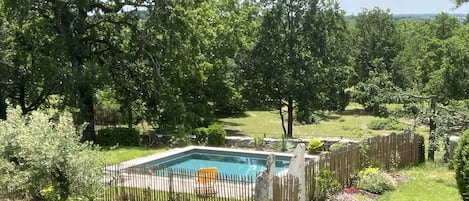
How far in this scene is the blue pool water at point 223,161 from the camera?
69.5ft

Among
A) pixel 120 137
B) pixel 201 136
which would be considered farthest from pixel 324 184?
pixel 120 137

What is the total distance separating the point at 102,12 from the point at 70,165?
54.0 ft

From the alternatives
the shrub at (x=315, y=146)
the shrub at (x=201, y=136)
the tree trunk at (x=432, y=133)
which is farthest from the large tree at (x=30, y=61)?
the tree trunk at (x=432, y=133)

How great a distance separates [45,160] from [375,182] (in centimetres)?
929

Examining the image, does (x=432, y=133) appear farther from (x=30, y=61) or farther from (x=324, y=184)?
(x=30, y=61)

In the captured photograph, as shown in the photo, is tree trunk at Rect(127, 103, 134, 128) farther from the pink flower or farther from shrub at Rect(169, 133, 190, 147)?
the pink flower

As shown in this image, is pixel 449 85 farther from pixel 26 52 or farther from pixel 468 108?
pixel 26 52

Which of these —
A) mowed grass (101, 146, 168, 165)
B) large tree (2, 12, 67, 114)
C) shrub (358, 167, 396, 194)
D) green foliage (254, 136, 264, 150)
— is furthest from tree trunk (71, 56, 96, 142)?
shrub (358, 167, 396, 194)

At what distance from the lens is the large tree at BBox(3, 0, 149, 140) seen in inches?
936

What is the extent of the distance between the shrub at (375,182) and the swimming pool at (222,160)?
20.8 ft

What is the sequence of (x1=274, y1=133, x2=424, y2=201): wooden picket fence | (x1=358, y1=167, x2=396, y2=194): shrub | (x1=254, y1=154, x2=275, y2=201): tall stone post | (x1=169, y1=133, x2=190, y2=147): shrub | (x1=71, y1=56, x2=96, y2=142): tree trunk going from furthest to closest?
(x1=169, y1=133, x2=190, y2=147): shrub → (x1=71, y1=56, x2=96, y2=142): tree trunk → (x1=358, y1=167, x2=396, y2=194): shrub → (x1=274, y1=133, x2=424, y2=201): wooden picket fence → (x1=254, y1=154, x2=275, y2=201): tall stone post

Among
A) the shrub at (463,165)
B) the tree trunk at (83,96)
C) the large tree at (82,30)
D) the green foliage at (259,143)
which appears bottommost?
the green foliage at (259,143)

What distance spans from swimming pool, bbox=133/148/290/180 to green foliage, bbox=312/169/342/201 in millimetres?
7251

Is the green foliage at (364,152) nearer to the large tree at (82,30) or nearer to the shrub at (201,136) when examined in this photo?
the shrub at (201,136)
